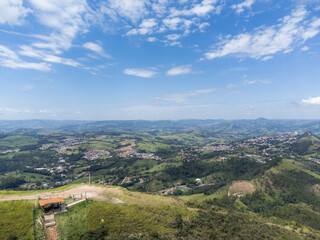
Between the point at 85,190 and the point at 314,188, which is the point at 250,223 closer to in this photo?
the point at 85,190

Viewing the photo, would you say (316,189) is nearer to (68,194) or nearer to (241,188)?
(241,188)

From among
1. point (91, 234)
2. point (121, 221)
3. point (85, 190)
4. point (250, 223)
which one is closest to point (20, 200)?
point (85, 190)

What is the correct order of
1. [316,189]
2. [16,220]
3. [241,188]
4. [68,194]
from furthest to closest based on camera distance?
1. [241,188]
2. [316,189]
3. [68,194]
4. [16,220]

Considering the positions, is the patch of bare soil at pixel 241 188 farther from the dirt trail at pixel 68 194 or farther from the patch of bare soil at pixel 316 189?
the dirt trail at pixel 68 194

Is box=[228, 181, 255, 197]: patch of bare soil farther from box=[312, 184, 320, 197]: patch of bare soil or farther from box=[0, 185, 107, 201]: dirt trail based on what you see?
box=[0, 185, 107, 201]: dirt trail

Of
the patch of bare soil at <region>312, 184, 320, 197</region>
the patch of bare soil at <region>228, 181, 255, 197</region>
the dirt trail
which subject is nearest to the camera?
the dirt trail

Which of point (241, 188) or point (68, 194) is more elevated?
point (68, 194)

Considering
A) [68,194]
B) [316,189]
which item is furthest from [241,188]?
[68,194]

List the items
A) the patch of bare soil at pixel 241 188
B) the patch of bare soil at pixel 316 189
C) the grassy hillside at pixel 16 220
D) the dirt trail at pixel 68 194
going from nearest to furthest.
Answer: the grassy hillside at pixel 16 220
the dirt trail at pixel 68 194
the patch of bare soil at pixel 241 188
the patch of bare soil at pixel 316 189

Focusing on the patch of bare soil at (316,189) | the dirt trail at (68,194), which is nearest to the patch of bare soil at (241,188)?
the patch of bare soil at (316,189)

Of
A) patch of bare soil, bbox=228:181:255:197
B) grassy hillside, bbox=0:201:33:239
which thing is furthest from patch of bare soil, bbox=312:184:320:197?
grassy hillside, bbox=0:201:33:239

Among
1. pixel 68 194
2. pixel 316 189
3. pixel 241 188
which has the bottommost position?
pixel 316 189
